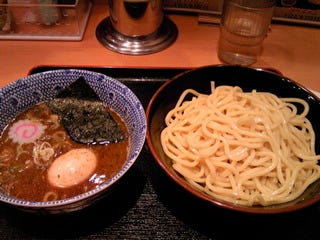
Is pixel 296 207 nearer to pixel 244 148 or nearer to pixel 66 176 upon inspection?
pixel 244 148

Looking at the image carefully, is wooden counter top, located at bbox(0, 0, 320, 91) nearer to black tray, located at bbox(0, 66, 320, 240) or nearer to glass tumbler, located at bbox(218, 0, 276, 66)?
glass tumbler, located at bbox(218, 0, 276, 66)

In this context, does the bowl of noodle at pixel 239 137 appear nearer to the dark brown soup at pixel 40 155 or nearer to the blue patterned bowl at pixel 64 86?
the blue patterned bowl at pixel 64 86

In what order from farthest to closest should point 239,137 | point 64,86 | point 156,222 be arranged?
point 64,86 → point 239,137 → point 156,222

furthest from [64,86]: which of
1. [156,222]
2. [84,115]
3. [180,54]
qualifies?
[180,54]

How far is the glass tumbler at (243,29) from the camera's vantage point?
5.44ft

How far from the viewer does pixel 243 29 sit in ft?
5.67

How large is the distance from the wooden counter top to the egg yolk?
0.69m

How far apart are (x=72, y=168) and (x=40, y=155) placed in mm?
132

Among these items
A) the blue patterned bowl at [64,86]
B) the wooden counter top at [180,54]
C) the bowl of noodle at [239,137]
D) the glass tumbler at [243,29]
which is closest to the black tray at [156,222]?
the bowl of noodle at [239,137]

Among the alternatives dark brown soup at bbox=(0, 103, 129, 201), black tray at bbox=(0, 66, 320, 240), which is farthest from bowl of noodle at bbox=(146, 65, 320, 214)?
dark brown soup at bbox=(0, 103, 129, 201)

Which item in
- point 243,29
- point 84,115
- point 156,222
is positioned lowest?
point 156,222

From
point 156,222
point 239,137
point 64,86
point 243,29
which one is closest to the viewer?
point 156,222

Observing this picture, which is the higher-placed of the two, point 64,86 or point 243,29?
point 243,29

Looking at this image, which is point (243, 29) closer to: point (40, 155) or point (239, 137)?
point (239, 137)
